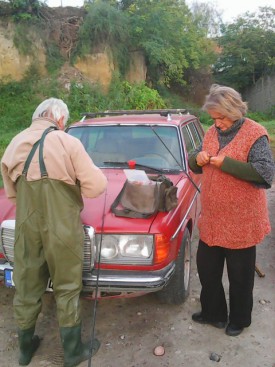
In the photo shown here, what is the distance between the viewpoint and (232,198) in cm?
275

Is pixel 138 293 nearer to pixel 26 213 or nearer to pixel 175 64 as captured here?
pixel 26 213

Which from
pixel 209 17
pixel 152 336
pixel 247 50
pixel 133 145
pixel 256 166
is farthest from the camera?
pixel 209 17

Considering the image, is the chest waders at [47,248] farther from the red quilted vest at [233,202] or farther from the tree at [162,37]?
the tree at [162,37]

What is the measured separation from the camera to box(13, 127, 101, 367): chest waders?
97.4 inches

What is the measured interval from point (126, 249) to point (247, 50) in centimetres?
2858

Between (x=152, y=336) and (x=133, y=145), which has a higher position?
(x=133, y=145)

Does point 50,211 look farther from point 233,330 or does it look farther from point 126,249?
point 233,330

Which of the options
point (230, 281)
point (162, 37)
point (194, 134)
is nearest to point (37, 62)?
point (162, 37)

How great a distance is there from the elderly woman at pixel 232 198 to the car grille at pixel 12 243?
0.90 metres

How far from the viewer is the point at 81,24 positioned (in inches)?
669

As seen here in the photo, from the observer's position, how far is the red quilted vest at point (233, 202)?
2.67 metres

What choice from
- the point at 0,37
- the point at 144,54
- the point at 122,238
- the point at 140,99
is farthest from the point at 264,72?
the point at 122,238

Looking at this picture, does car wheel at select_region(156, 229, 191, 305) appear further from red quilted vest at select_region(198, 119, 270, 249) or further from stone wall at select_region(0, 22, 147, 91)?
stone wall at select_region(0, 22, 147, 91)

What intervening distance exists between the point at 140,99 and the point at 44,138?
51.4 ft
